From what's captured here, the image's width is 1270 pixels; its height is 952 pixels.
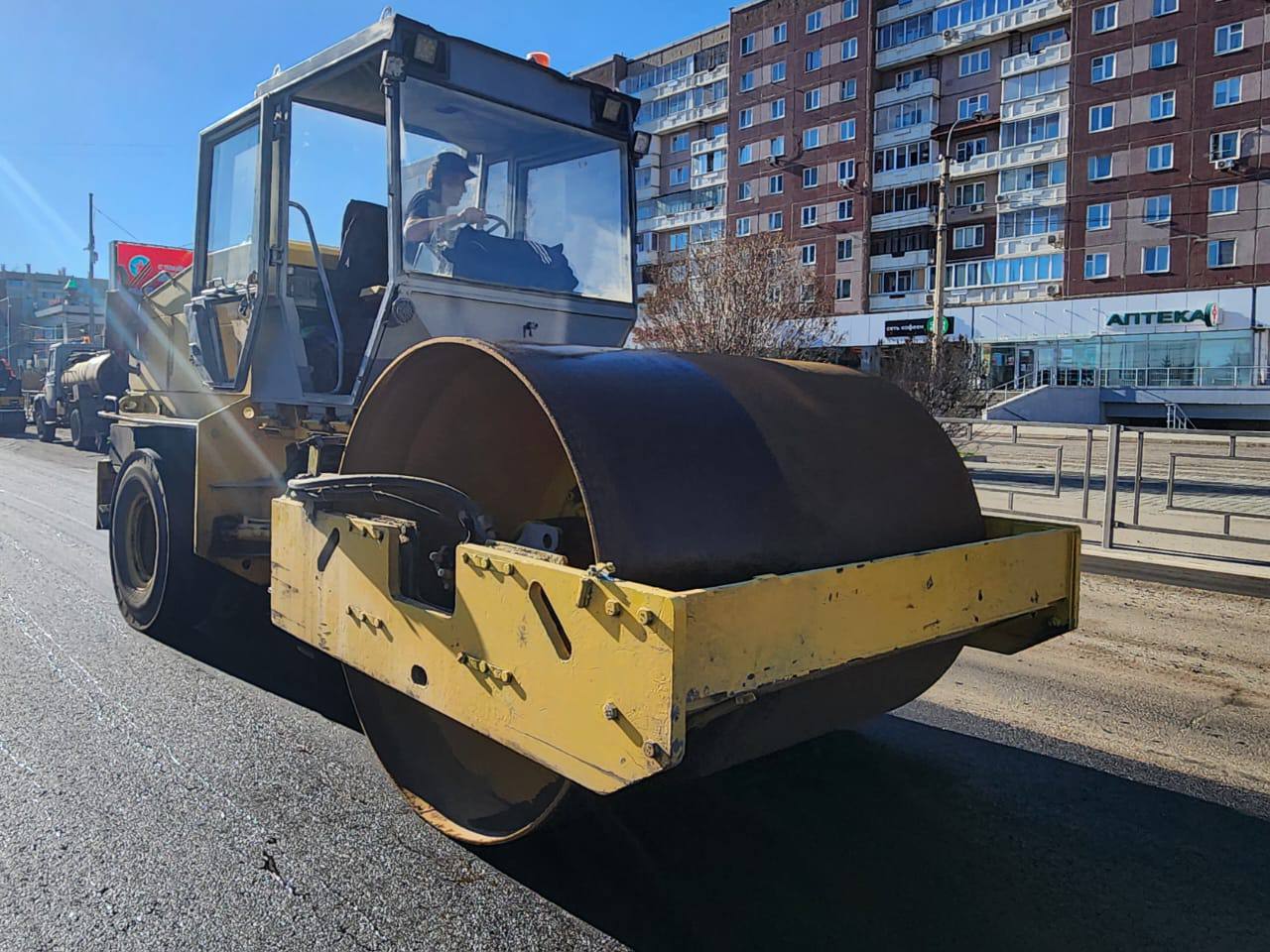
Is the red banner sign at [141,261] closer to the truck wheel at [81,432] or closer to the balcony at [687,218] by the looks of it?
the truck wheel at [81,432]

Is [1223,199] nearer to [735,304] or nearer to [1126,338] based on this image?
[1126,338]

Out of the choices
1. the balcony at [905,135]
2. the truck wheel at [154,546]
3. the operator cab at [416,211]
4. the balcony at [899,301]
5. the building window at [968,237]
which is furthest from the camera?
the balcony at [899,301]

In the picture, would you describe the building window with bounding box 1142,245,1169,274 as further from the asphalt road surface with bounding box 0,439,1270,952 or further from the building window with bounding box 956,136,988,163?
the asphalt road surface with bounding box 0,439,1270,952

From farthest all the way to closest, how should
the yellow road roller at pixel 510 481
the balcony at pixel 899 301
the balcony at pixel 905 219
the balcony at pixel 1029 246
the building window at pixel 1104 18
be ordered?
the balcony at pixel 899 301 < the balcony at pixel 905 219 < the balcony at pixel 1029 246 < the building window at pixel 1104 18 < the yellow road roller at pixel 510 481

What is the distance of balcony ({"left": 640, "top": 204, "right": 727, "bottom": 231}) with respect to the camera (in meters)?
59.5

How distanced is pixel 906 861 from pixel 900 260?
2036 inches

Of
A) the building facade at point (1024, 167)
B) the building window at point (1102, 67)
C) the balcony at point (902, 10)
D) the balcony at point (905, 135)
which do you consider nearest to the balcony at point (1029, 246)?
the building facade at point (1024, 167)

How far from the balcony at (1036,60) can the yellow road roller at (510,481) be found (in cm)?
4770

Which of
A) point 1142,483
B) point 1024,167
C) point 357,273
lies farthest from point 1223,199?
point 357,273

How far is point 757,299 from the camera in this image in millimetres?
17609

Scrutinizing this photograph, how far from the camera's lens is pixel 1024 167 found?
47.5 meters

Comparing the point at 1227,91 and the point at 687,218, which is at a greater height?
the point at 1227,91

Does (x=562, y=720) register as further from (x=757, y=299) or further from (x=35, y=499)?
(x=757, y=299)

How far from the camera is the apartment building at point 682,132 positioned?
5922 centimetres
